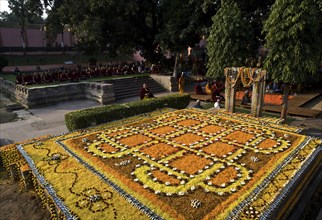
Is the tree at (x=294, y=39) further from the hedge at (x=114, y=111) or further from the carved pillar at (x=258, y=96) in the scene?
the hedge at (x=114, y=111)

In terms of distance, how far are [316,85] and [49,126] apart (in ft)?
72.1

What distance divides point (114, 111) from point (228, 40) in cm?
901

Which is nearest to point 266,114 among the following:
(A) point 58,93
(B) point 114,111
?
(B) point 114,111

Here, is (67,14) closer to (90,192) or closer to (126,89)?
(126,89)

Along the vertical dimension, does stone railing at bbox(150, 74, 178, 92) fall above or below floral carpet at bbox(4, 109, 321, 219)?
above

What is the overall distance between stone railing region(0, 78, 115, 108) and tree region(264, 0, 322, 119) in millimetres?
11798

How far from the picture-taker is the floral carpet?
5.52m

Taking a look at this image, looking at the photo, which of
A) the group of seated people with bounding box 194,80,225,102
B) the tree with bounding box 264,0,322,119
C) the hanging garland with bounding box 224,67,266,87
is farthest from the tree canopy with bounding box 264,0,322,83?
the group of seated people with bounding box 194,80,225,102

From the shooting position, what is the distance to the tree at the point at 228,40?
16.4 m

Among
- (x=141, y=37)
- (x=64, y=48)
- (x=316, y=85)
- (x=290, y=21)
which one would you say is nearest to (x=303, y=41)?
(x=290, y=21)

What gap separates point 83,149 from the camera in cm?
872

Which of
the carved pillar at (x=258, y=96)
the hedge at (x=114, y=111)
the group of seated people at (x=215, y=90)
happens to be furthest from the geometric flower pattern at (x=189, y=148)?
the group of seated people at (x=215, y=90)

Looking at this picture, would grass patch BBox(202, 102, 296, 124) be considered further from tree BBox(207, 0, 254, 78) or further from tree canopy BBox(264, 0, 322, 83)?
tree canopy BBox(264, 0, 322, 83)

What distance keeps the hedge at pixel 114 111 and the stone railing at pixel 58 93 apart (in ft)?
19.8
